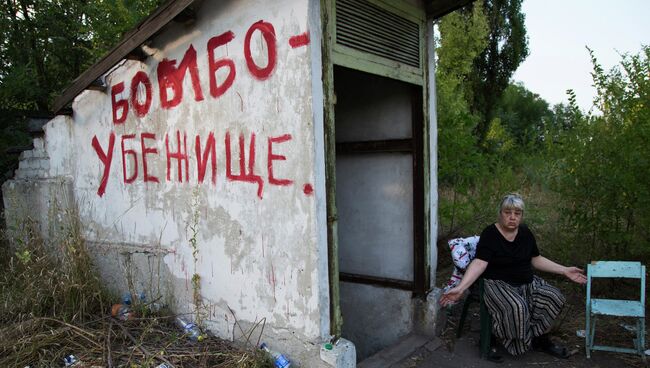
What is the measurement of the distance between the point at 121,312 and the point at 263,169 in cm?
226

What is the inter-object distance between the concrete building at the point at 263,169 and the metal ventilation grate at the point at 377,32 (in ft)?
0.06

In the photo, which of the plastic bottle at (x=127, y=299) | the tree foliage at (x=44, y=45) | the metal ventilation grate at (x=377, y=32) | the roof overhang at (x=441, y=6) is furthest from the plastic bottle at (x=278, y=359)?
the tree foliage at (x=44, y=45)

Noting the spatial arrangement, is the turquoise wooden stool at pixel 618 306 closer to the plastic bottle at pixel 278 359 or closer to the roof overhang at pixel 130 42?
the plastic bottle at pixel 278 359

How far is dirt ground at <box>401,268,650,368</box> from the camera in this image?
3.89 meters

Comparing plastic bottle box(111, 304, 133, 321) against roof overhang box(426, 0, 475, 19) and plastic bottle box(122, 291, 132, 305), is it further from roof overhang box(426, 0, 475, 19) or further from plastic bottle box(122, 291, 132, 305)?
roof overhang box(426, 0, 475, 19)

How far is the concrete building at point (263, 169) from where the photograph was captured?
3.31 m

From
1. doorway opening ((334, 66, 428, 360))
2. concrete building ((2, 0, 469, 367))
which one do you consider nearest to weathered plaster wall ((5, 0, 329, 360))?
concrete building ((2, 0, 469, 367))

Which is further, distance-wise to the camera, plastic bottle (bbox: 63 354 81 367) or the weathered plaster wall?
plastic bottle (bbox: 63 354 81 367)

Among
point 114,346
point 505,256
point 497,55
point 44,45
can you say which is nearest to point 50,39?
point 44,45

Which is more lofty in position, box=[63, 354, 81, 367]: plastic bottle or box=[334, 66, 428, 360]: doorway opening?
box=[334, 66, 428, 360]: doorway opening

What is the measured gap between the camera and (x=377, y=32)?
3.90 m

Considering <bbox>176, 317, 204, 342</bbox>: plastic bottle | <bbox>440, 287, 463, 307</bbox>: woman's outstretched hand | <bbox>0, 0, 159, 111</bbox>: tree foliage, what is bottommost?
<bbox>176, 317, 204, 342</bbox>: plastic bottle

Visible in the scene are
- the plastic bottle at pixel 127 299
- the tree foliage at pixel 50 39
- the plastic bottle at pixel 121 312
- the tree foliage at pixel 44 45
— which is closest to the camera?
the plastic bottle at pixel 121 312

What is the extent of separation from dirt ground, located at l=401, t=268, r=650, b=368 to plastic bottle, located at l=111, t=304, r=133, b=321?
106 inches
